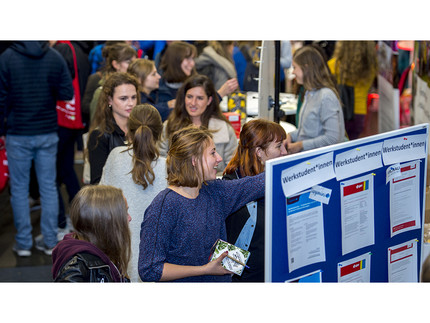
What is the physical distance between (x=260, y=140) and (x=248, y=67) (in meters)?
4.22

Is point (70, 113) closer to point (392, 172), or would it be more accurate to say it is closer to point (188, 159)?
point (188, 159)

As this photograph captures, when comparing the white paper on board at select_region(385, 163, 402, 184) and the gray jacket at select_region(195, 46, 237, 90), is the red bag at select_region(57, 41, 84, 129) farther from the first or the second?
the white paper on board at select_region(385, 163, 402, 184)

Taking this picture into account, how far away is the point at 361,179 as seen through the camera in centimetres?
238

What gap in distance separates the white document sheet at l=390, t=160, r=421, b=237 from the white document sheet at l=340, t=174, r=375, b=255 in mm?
145

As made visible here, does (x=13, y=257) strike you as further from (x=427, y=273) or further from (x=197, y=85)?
(x=427, y=273)

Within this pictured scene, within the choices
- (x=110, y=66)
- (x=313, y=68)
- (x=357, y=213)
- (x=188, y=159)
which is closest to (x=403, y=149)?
(x=357, y=213)

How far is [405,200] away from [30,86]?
10.5ft

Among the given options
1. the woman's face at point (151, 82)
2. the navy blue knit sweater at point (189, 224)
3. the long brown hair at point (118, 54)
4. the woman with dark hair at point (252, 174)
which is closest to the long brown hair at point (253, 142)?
the woman with dark hair at point (252, 174)

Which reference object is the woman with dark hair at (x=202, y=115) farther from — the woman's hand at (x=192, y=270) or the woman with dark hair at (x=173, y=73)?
the woman's hand at (x=192, y=270)

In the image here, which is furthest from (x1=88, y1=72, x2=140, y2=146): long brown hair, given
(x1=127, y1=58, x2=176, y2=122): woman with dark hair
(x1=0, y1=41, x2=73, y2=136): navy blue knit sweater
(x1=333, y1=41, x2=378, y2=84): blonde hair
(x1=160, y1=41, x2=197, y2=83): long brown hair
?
(x1=333, y1=41, x2=378, y2=84): blonde hair


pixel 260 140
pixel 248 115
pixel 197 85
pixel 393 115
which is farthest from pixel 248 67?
pixel 260 140

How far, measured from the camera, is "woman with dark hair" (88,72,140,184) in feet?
12.1

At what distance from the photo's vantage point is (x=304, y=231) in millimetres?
2195

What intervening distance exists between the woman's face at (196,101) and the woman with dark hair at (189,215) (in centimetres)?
143
